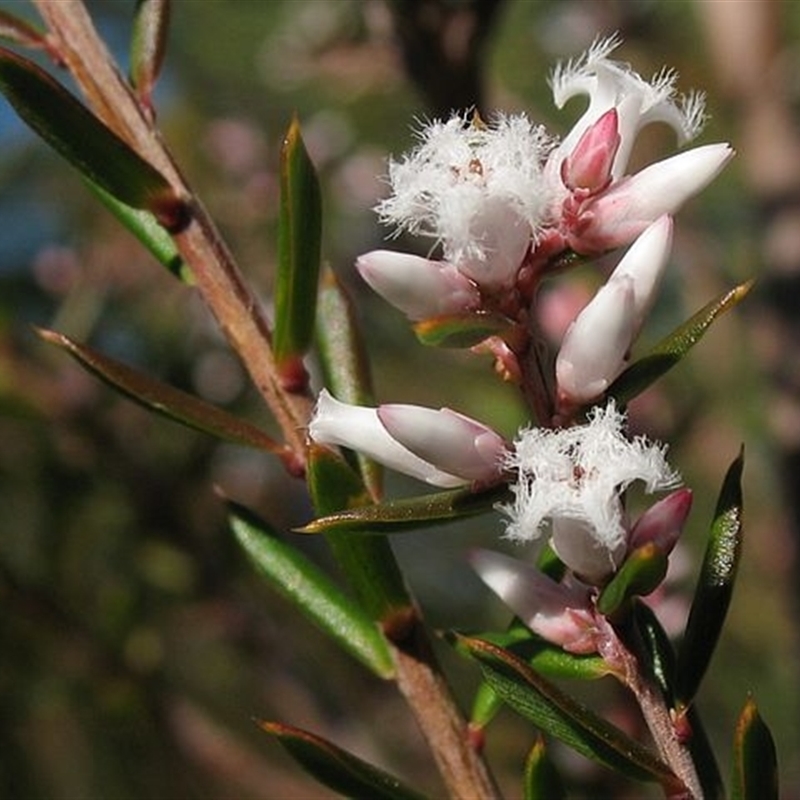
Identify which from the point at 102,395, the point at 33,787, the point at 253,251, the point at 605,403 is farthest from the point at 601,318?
the point at 253,251

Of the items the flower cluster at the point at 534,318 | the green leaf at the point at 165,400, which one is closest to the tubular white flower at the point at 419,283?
the flower cluster at the point at 534,318

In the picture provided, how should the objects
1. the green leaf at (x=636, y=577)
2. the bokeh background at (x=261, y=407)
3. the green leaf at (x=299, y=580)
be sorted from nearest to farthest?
the green leaf at (x=636, y=577)
the green leaf at (x=299, y=580)
the bokeh background at (x=261, y=407)

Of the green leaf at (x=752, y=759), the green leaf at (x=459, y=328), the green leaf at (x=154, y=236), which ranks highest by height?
the green leaf at (x=154, y=236)

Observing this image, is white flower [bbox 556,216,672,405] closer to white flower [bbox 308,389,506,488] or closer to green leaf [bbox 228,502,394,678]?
white flower [bbox 308,389,506,488]

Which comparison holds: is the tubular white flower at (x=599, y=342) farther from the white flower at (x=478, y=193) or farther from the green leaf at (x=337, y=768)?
the green leaf at (x=337, y=768)

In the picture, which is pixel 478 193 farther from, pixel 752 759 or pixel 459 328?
pixel 752 759

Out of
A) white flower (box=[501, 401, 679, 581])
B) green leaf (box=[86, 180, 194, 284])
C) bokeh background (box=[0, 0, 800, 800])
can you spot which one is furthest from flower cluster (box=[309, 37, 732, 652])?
bokeh background (box=[0, 0, 800, 800])
